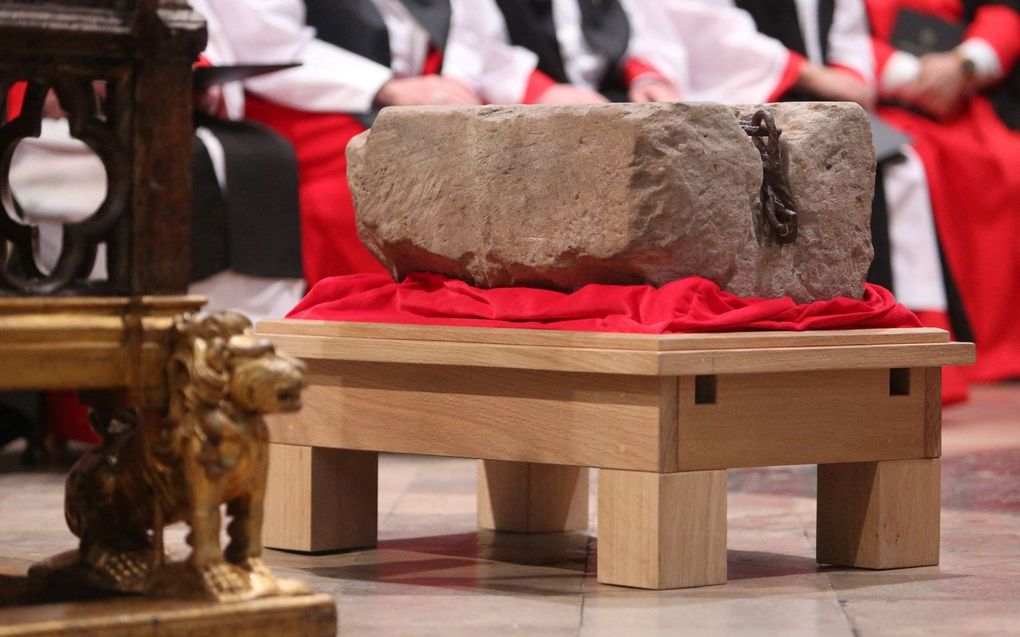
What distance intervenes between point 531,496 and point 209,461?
1320mm

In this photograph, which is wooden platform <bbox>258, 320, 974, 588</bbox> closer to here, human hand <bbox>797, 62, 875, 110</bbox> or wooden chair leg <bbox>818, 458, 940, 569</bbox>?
wooden chair leg <bbox>818, 458, 940, 569</bbox>

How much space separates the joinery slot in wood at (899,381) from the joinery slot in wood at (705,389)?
43 centimetres

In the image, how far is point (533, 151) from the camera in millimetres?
3203

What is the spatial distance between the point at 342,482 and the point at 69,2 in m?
1.21

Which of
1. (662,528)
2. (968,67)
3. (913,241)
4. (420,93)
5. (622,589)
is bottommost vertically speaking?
(913,241)

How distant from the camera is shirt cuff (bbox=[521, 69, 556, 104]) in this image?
588 cm

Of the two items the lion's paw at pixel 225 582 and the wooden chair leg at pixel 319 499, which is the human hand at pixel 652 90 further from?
the lion's paw at pixel 225 582

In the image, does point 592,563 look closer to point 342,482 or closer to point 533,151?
point 342,482

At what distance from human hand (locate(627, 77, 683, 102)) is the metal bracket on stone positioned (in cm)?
267

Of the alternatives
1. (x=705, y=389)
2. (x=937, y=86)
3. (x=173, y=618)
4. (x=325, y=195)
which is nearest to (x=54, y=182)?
(x=325, y=195)

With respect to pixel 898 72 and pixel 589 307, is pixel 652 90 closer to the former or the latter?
pixel 898 72

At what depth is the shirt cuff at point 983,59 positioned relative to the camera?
684 cm

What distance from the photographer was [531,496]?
365 centimetres

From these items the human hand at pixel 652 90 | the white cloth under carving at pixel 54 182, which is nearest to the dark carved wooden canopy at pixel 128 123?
the white cloth under carving at pixel 54 182
